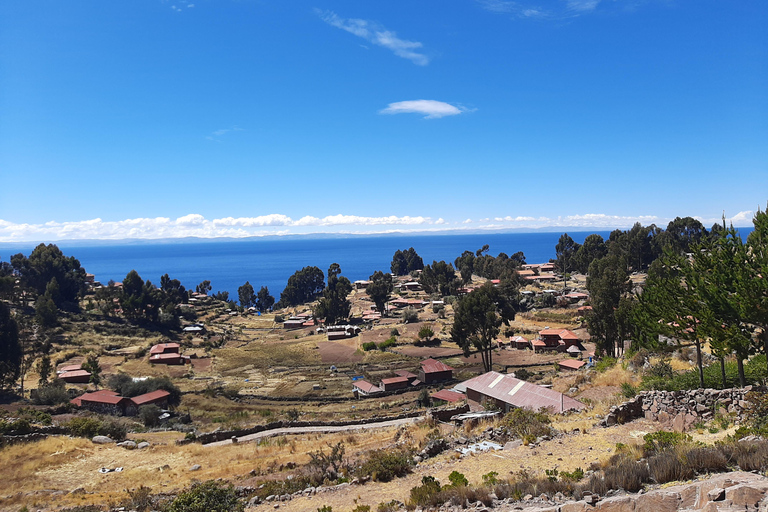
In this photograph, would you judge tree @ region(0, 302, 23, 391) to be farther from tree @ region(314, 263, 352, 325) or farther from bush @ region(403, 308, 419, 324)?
bush @ region(403, 308, 419, 324)

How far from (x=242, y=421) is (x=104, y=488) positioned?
14.3 metres

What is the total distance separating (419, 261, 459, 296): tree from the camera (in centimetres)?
9434

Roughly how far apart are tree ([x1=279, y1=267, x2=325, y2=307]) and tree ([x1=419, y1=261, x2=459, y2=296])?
31.1 meters

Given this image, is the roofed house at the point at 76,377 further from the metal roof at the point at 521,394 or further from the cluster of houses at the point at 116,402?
the metal roof at the point at 521,394

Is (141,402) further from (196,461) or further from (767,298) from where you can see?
(767,298)

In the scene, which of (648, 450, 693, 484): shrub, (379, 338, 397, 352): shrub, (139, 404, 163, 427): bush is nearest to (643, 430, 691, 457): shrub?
(648, 450, 693, 484): shrub

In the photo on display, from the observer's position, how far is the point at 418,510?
430 inches

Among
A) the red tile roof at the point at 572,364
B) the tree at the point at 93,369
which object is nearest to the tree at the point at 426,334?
the red tile roof at the point at 572,364

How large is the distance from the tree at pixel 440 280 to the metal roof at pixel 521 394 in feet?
221

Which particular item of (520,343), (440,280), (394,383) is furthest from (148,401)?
(440,280)

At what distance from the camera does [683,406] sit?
1527cm

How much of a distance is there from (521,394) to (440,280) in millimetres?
71997

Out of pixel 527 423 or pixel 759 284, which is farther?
pixel 527 423

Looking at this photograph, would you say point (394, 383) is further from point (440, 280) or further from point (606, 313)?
point (440, 280)
